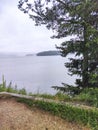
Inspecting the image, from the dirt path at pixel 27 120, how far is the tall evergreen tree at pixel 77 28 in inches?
143

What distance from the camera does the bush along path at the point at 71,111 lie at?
19.6ft

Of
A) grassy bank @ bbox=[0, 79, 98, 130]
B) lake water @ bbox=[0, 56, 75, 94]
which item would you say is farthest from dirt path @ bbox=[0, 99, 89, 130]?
lake water @ bbox=[0, 56, 75, 94]

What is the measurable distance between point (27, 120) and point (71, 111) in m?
0.98

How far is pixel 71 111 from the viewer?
6230 mm

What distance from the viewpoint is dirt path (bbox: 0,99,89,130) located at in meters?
5.64

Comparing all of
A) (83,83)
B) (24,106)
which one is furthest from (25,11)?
(24,106)

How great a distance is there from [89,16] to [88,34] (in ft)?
2.68

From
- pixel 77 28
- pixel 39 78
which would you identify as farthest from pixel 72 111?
pixel 39 78

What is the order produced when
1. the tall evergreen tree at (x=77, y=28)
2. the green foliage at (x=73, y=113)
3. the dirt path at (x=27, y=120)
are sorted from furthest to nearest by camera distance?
the tall evergreen tree at (x=77, y=28)
the green foliage at (x=73, y=113)
the dirt path at (x=27, y=120)

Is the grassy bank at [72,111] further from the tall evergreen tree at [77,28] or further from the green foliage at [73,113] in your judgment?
the tall evergreen tree at [77,28]

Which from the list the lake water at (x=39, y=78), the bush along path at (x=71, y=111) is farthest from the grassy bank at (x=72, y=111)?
the lake water at (x=39, y=78)

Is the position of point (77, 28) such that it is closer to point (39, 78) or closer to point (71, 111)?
point (71, 111)

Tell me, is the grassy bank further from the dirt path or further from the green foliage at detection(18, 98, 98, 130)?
the dirt path

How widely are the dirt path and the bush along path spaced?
6.3 inches
